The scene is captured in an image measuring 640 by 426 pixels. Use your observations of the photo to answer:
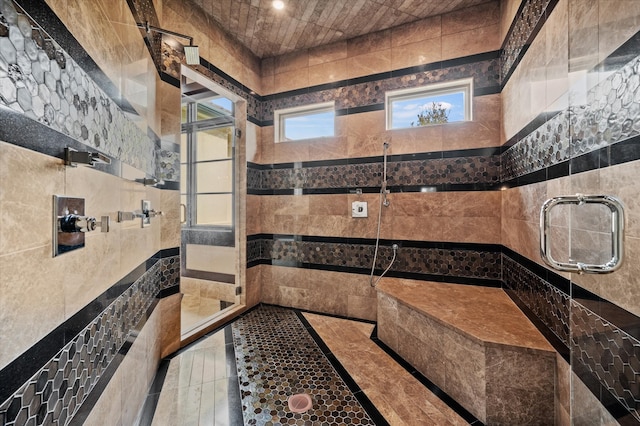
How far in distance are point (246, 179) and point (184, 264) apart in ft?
5.45

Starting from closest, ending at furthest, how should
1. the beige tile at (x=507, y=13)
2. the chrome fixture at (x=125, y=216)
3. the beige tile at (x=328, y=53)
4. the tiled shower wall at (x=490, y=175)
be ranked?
the tiled shower wall at (x=490, y=175) → the chrome fixture at (x=125, y=216) → the beige tile at (x=507, y=13) → the beige tile at (x=328, y=53)

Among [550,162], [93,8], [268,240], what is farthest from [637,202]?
[268,240]

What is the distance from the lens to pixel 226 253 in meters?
3.39

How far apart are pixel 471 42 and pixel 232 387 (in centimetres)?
349

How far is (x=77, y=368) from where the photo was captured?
95 cm

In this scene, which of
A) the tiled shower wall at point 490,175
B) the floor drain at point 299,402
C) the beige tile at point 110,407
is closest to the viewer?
the tiled shower wall at point 490,175

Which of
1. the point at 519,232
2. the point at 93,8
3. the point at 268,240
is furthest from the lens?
the point at 268,240

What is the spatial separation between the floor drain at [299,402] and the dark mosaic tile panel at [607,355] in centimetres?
137

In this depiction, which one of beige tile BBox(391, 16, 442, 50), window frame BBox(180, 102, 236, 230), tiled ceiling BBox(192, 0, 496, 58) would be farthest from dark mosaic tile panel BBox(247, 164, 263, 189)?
beige tile BBox(391, 16, 442, 50)

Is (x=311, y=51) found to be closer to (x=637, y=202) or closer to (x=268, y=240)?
(x=268, y=240)

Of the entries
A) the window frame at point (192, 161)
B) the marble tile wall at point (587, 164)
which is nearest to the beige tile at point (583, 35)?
the marble tile wall at point (587, 164)

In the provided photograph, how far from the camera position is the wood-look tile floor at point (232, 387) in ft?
5.09

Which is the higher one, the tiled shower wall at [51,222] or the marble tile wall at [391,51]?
the marble tile wall at [391,51]

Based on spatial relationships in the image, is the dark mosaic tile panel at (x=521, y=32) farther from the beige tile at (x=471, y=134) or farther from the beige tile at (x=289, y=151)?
the beige tile at (x=289, y=151)
